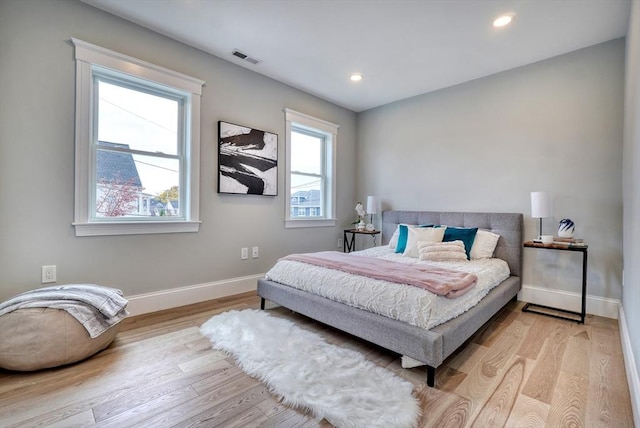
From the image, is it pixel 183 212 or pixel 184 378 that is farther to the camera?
pixel 183 212

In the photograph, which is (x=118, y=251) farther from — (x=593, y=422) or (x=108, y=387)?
(x=593, y=422)

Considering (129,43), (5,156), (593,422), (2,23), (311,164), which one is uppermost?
(129,43)

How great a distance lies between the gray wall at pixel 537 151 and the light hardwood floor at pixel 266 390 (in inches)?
35.2

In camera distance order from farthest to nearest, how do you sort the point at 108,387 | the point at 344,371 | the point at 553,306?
the point at 553,306, the point at 344,371, the point at 108,387

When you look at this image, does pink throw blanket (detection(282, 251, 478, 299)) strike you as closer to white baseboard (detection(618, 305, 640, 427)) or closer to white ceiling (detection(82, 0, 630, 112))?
white baseboard (detection(618, 305, 640, 427))

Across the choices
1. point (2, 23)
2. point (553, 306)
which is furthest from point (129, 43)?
point (553, 306)

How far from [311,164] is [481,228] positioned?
2.43m

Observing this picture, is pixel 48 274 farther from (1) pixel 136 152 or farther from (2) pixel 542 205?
(2) pixel 542 205

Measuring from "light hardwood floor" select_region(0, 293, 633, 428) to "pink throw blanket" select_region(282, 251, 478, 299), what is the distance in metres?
0.52

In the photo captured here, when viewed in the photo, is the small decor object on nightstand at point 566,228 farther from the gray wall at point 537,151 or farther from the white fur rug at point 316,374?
the white fur rug at point 316,374

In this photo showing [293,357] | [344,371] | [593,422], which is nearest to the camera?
[593,422]

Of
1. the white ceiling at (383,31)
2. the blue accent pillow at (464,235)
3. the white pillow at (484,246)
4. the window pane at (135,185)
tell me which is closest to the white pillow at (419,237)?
the blue accent pillow at (464,235)

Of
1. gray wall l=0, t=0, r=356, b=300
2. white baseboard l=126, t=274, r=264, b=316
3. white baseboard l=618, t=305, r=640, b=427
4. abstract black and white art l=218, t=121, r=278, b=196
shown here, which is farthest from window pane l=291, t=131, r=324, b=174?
white baseboard l=618, t=305, r=640, b=427

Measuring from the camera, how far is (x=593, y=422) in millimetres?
1430
